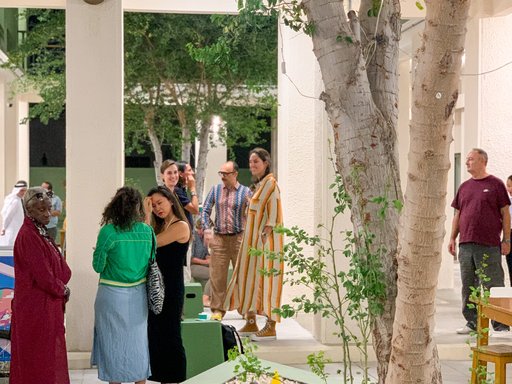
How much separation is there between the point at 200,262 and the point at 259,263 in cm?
223

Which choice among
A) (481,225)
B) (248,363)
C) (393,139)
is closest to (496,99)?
(481,225)

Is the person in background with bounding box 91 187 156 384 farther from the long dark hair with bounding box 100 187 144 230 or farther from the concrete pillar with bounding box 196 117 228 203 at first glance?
the concrete pillar with bounding box 196 117 228 203

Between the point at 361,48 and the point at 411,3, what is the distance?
589 cm

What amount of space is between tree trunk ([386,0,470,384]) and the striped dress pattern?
528 cm

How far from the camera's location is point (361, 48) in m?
4.36

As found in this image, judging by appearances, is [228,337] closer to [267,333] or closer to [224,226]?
[267,333]

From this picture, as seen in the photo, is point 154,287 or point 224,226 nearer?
point 154,287

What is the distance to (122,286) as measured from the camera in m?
6.73

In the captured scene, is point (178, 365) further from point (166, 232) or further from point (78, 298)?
point (78, 298)

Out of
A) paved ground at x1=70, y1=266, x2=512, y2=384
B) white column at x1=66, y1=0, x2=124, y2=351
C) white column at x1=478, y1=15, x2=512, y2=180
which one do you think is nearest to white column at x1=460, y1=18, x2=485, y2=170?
white column at x1=478, y1=15, x2=512, y2=180

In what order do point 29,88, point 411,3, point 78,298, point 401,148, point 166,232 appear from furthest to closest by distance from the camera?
point 29,88 → point 401,148 → point 411,3 → point 78,298 → point 166,232

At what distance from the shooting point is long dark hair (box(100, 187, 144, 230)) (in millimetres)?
6664

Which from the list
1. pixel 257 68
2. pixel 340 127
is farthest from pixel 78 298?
pixel 257 68

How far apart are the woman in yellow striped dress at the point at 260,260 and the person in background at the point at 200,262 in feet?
5.75
